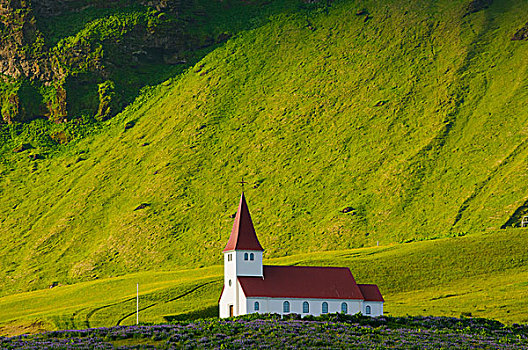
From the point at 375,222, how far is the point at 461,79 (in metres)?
51.9

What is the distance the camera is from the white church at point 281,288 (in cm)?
7794

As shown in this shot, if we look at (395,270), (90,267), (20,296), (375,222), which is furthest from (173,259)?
(395,270)

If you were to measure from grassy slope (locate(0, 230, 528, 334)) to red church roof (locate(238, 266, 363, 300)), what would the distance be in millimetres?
10041

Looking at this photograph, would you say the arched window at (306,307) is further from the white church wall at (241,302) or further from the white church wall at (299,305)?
the white church wall at (241,302)

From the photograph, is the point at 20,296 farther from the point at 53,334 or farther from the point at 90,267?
the point at 53,334

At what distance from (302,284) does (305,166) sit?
87.7m

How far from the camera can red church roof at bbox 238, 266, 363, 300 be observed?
257 feet

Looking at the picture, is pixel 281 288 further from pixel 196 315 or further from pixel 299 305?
pixel 196 315

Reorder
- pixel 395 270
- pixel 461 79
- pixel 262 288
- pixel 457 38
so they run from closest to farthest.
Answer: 1. pixel 262 288
2. pixel 395 270
3. pixel 461 79
4. pixel 457 38

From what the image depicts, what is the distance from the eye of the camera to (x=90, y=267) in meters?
147

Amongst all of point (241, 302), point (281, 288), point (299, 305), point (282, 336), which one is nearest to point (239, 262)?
point (241, 302)

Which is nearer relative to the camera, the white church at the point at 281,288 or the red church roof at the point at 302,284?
the white church at the point at 281,288

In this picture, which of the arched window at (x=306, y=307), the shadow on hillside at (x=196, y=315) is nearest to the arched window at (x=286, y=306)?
the arched window at (x=306, y=307)

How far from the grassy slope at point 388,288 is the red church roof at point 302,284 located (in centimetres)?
1004
